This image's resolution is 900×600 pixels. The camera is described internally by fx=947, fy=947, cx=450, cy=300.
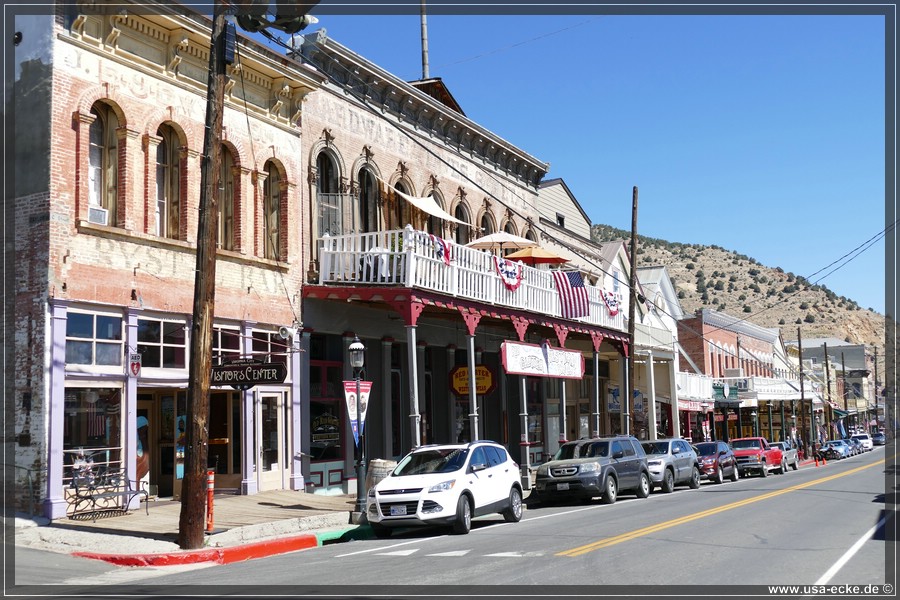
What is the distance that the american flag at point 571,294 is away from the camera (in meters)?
29.3

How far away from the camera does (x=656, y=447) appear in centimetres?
2805

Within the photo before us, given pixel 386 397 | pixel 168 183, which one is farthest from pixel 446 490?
pixel 386 397


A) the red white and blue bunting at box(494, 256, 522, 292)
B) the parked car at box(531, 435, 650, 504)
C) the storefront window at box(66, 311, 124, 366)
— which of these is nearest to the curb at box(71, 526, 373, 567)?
the storefront window at box(66, 311, 124, 366)

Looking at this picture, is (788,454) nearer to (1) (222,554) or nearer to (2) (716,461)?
(2) (716,461)

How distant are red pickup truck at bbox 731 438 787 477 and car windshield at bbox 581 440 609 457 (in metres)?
16.8

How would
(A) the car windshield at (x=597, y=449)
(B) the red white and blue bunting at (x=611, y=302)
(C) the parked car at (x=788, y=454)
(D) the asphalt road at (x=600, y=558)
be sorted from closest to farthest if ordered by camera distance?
(D) the asphalt road at (x=600, y=558) → (A) the car windshield at (x=597, y=449) → (B) the red white and blue bunting at (x=611, y=302) → (C) the parked car at (x=788, y=454)

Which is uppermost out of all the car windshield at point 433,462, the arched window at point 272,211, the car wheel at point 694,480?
the arched window at point 272,211

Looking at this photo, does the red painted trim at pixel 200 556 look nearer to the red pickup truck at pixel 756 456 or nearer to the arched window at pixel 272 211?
the arched window at pixel 272 211

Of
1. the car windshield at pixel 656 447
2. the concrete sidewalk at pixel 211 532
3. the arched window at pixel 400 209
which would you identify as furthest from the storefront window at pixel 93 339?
the car windshield at pixel 656 447

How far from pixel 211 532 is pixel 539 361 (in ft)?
43.6

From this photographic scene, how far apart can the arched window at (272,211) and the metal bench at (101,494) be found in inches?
268

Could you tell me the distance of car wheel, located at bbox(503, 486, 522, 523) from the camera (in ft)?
59.8

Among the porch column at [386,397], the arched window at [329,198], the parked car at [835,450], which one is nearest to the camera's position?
the arched window at [329,198]

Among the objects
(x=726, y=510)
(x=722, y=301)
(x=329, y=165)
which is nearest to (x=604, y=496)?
(x=726, y=510)
